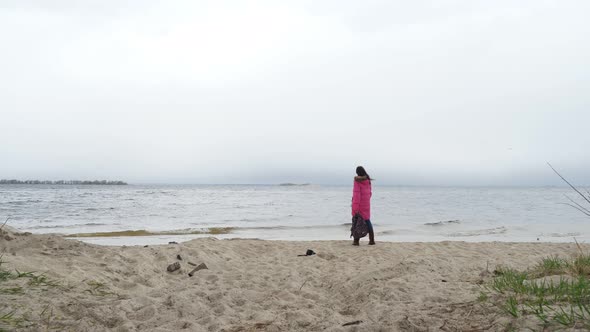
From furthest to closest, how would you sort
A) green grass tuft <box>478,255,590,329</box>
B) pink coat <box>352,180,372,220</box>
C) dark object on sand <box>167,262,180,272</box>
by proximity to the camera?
1. pink coat <box>352,180,372,220</box>
2. dark object on sand <box>167,262,180,272</box>
3. green grass tuft <box>478,255,590,329</box>

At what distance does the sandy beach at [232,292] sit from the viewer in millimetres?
3504

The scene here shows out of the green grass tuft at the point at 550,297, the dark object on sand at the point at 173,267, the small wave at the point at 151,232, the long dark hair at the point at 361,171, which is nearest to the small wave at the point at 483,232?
the long dark hair at the point at 361,171

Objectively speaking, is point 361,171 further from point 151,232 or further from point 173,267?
point 151,232

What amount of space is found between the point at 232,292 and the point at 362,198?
5.15 m

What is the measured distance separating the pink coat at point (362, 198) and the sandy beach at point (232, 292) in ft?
6.92

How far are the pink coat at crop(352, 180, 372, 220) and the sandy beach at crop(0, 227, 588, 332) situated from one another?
2.11 meters

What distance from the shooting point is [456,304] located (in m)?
3.64

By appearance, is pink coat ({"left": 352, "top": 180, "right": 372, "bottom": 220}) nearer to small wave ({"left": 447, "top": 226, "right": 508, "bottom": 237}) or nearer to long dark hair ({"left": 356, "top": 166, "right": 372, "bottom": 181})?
long dark hair ({"left": 356, "top": 166, "right": 372, "bottom": 181})

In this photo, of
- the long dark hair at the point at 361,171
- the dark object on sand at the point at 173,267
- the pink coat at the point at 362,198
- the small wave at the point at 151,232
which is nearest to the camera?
the dark object on sand at the point at 173,267

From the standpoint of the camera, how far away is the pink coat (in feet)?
30.4

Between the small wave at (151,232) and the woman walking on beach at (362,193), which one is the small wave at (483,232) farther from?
the small wave at (151,232)

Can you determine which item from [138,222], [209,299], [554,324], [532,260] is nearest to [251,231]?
[138,222]

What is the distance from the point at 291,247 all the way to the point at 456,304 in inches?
224

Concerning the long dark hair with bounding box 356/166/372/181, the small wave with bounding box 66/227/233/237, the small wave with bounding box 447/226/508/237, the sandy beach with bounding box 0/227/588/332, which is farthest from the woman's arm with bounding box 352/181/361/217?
the small wave with bounding box 66/227/233/237
